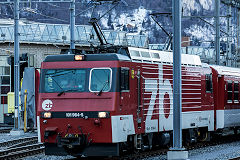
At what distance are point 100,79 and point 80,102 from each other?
0.86 m

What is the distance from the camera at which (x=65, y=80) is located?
17297 millimetres

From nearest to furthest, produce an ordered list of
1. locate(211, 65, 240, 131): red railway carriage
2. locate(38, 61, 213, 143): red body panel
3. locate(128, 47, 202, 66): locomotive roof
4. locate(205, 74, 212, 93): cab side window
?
locate(38, 61, 213, 143): red body panel
locate(128, 47, 202, 66): locomotive roof
locate(205, 74, 212, 93): cab side window
locate(211, 65, 240, 131): red railway carriage

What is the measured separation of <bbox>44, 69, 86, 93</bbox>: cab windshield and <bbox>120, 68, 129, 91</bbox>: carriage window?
3.54 feet

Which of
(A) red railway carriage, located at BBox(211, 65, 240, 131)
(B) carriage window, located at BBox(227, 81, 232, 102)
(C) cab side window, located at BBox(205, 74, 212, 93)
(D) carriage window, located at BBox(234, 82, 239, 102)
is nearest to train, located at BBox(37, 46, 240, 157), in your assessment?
(C) cab side window, located at BBox(205, 74, 212, 93)

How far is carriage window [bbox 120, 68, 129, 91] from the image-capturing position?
1697 centimetres

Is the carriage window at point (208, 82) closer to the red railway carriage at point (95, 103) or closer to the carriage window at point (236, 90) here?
the carriage window at point (236, 90)

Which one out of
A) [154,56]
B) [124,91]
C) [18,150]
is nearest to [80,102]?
[124,91]

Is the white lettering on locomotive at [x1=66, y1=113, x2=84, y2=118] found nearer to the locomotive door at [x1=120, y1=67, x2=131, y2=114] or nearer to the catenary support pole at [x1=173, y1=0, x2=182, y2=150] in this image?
the locomotive door at [x1=120, y1=67, x2=131, y2=114]

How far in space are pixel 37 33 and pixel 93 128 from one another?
40870 millimetres

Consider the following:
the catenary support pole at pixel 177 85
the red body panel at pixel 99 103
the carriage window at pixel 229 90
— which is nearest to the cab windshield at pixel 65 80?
the red body panel at pixel 99 103

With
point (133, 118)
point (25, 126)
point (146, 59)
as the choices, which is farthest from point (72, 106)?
point (25, 126)

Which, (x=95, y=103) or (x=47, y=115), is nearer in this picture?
(x=95, y=103)

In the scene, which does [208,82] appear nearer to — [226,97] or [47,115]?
[226,97]

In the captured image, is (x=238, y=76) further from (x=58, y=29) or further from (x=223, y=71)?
(x=58, y=29)
